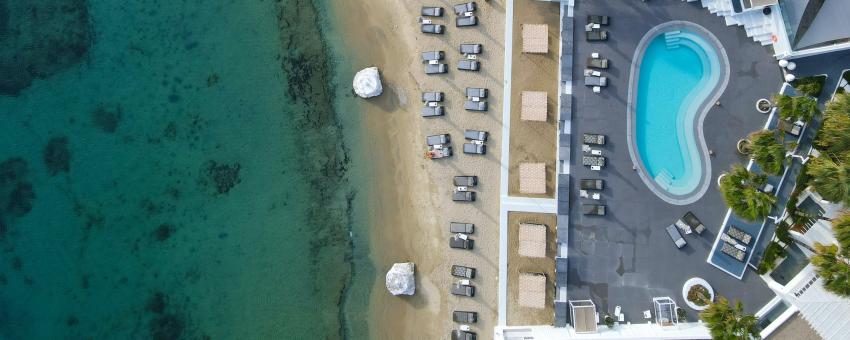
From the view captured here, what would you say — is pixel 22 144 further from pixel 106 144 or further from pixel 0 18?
pixel 0 18

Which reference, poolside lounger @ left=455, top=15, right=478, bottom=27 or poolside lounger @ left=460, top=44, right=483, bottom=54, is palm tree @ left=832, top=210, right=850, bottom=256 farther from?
poolside lounger @ left=455, top=15, right=478, bottom=27

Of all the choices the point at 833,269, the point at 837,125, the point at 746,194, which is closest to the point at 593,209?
the point at 746,194

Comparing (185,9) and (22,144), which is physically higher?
(185,9)

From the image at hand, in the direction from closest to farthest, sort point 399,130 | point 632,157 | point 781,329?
point 781,329 → point 632,157 → point 399,130

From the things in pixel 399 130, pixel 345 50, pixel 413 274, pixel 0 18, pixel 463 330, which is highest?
pixel 0 18

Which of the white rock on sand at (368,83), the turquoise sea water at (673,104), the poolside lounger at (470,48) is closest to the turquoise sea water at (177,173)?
the white rock on sand at (368,83)

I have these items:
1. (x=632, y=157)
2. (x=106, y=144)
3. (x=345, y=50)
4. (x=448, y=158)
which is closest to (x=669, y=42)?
(x=632, y=157)

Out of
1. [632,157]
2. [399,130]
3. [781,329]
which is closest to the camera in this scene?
[781,329]

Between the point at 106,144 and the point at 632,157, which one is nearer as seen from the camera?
the point at 632,157
